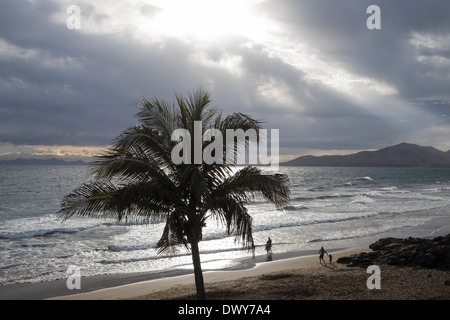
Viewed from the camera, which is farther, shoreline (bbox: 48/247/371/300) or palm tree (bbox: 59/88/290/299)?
shoreline (bbox: 48/247/371/300)

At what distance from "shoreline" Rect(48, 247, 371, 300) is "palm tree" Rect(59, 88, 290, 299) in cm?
498

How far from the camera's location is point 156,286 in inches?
599

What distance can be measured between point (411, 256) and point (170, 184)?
11414 millimetres

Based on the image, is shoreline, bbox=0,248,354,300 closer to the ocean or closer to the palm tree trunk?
the ocean

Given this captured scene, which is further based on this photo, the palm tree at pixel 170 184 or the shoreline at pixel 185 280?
the shoreline at pixel 185 280

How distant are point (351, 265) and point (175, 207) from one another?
10615 mm

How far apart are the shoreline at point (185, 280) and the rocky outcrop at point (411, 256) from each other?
150 cm

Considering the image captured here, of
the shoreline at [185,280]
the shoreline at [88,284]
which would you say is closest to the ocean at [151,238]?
the shoreline at [88,284]

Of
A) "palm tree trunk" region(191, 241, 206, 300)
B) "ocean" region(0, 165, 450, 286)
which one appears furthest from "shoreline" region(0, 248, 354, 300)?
"palm tree trunk" region(191, 241, 206, 300)

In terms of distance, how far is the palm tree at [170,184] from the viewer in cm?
788

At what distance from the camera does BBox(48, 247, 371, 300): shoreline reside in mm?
13844

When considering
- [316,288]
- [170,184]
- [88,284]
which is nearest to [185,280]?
[88,284]

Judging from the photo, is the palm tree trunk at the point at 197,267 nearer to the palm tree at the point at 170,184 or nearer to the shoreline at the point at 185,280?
the palm tree at the point at 170,184
